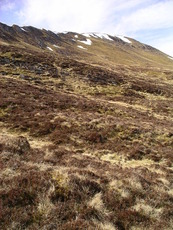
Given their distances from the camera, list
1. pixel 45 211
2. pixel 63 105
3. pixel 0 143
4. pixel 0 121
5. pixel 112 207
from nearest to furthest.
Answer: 1. pixel 45 211
2. pixel 112 207
3. pixel 0 143
4. pixel 0 121
5. pixel 63 105

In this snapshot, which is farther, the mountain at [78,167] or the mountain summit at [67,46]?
the mountain summit at [67,46]

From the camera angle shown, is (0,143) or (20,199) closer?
(20,199)

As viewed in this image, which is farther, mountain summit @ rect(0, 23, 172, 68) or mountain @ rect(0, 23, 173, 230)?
mountain summit @ rect(0, 23, 172, 68)

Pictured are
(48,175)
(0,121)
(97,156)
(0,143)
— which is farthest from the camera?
(0,121)

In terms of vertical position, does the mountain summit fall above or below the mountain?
above

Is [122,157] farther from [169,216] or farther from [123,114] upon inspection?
[123,114]

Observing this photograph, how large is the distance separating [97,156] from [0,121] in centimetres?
930

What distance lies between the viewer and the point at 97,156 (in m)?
14.0

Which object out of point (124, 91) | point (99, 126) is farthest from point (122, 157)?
point (124, 91)

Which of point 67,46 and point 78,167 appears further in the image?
Answer: point 67,46

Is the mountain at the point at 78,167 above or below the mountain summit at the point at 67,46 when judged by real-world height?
below

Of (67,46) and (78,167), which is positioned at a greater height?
(67,46)

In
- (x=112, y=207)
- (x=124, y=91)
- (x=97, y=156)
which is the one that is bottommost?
(x=97, y=156)

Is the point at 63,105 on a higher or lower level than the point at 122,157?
higher
